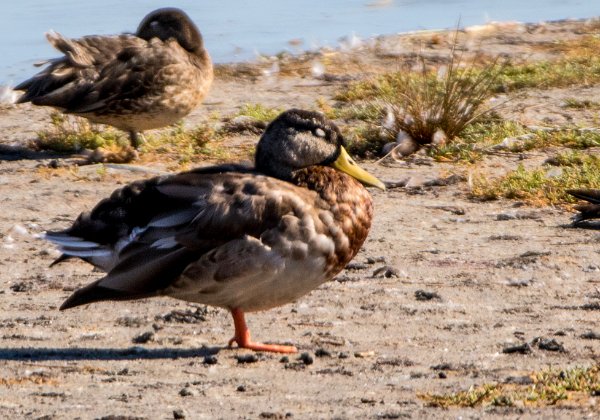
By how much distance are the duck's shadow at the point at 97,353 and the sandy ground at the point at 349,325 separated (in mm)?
10

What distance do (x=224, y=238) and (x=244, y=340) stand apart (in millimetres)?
528

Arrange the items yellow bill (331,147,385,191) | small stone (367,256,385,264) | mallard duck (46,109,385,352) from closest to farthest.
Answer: mallard duck (46,109,385,352) < yellow bill (331,147,385,191) < small stone (367,256,385,264)

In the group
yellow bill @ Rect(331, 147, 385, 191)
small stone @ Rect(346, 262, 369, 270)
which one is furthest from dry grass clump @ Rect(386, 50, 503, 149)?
yellow bill @ Rect(331, 147, 385, 191)

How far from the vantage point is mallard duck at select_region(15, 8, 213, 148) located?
11.6 m

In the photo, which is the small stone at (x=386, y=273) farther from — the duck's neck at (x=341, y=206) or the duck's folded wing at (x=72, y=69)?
the duck's folded wing at (x=72, y=69)

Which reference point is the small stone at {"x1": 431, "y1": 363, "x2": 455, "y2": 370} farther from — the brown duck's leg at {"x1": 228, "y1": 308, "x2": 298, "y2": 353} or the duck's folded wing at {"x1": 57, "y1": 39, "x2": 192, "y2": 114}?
the duck's folded wing at {"x1": 57, "y1": 39, "x2": 192, "y2": 114}

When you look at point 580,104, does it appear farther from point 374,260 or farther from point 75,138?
point 374,260

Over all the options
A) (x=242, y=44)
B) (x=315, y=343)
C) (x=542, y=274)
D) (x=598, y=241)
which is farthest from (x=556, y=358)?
(x=242, y=44)

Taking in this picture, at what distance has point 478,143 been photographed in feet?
37.7

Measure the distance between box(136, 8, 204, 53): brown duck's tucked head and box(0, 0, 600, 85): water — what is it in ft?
13.3

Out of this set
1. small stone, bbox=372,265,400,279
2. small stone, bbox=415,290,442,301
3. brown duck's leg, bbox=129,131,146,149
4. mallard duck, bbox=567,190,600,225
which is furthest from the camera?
brown duck's leg, bbox=129,131,146,149

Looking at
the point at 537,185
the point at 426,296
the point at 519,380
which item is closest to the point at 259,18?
the point at 537,185

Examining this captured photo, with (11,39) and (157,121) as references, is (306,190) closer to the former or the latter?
(157,121)

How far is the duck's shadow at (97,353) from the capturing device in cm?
662
